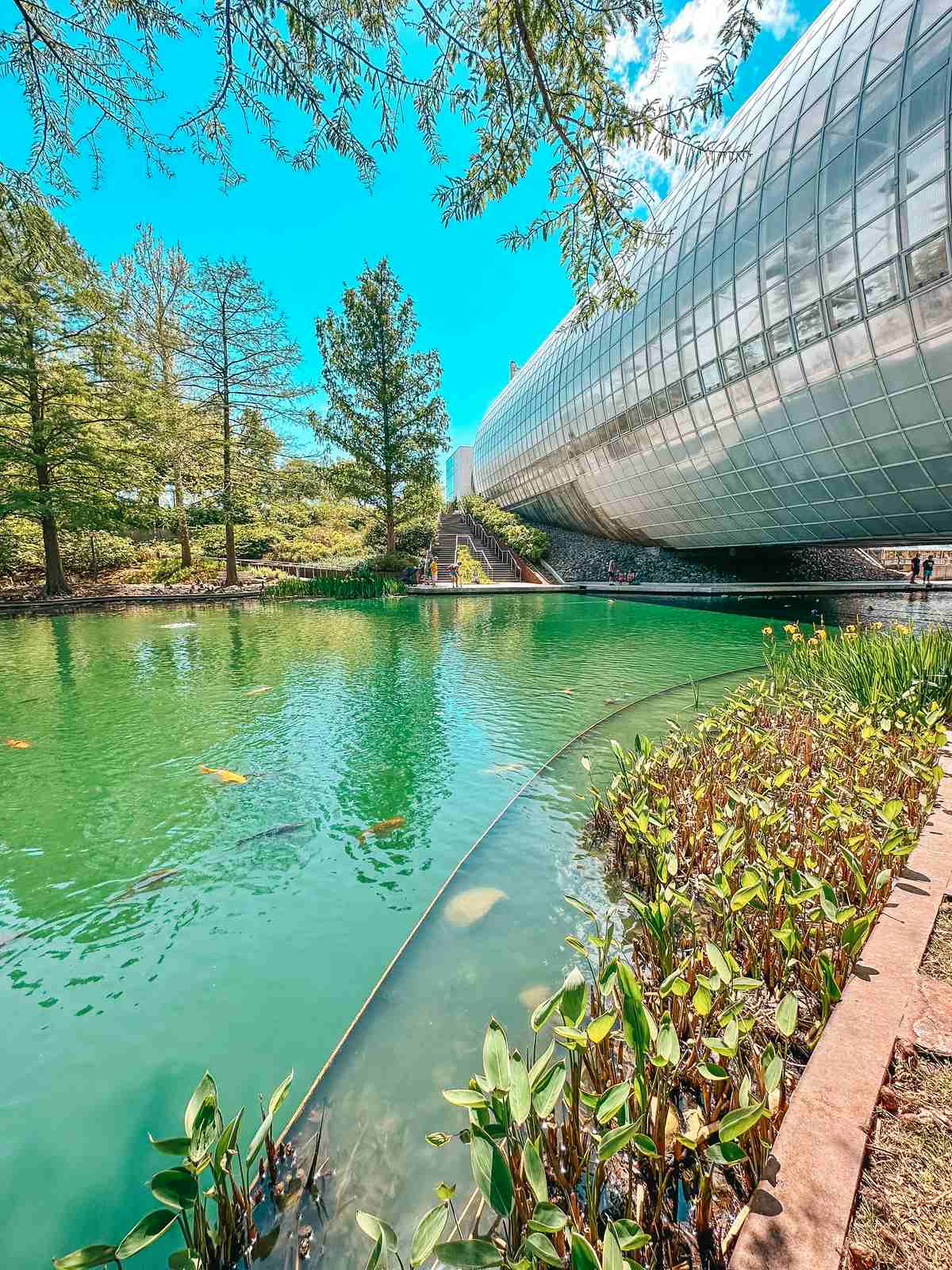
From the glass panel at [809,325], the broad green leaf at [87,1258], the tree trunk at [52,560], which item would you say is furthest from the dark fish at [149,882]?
the tree trunk at [52,560]

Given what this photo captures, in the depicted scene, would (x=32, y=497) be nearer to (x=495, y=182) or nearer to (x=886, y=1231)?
(x=495, y=182)

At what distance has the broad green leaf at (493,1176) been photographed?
1.20 meters

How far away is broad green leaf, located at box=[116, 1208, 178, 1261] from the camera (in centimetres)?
114

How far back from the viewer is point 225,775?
17.3ft

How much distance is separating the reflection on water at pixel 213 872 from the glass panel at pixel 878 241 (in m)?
12.9

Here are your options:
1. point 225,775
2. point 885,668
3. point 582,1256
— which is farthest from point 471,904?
point 885,668

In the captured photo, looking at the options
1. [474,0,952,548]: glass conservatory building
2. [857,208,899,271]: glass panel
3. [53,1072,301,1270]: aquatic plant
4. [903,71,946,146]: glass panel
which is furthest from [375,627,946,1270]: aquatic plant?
[903,71,946,146]: glass panel

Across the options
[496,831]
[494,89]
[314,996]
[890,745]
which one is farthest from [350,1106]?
[494,89]

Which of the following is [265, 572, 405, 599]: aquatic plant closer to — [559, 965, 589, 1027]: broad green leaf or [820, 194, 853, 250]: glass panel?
[820, 194, 853, 250]: glass panel

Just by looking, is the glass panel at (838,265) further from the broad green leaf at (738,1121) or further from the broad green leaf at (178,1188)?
the broad green leaf at (178,1188)

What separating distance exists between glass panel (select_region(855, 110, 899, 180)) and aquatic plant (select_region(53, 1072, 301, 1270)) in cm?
2102

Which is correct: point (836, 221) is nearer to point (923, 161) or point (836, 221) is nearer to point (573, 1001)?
point (923, 161)

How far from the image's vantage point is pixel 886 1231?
127cm

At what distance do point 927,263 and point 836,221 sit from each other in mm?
3435
